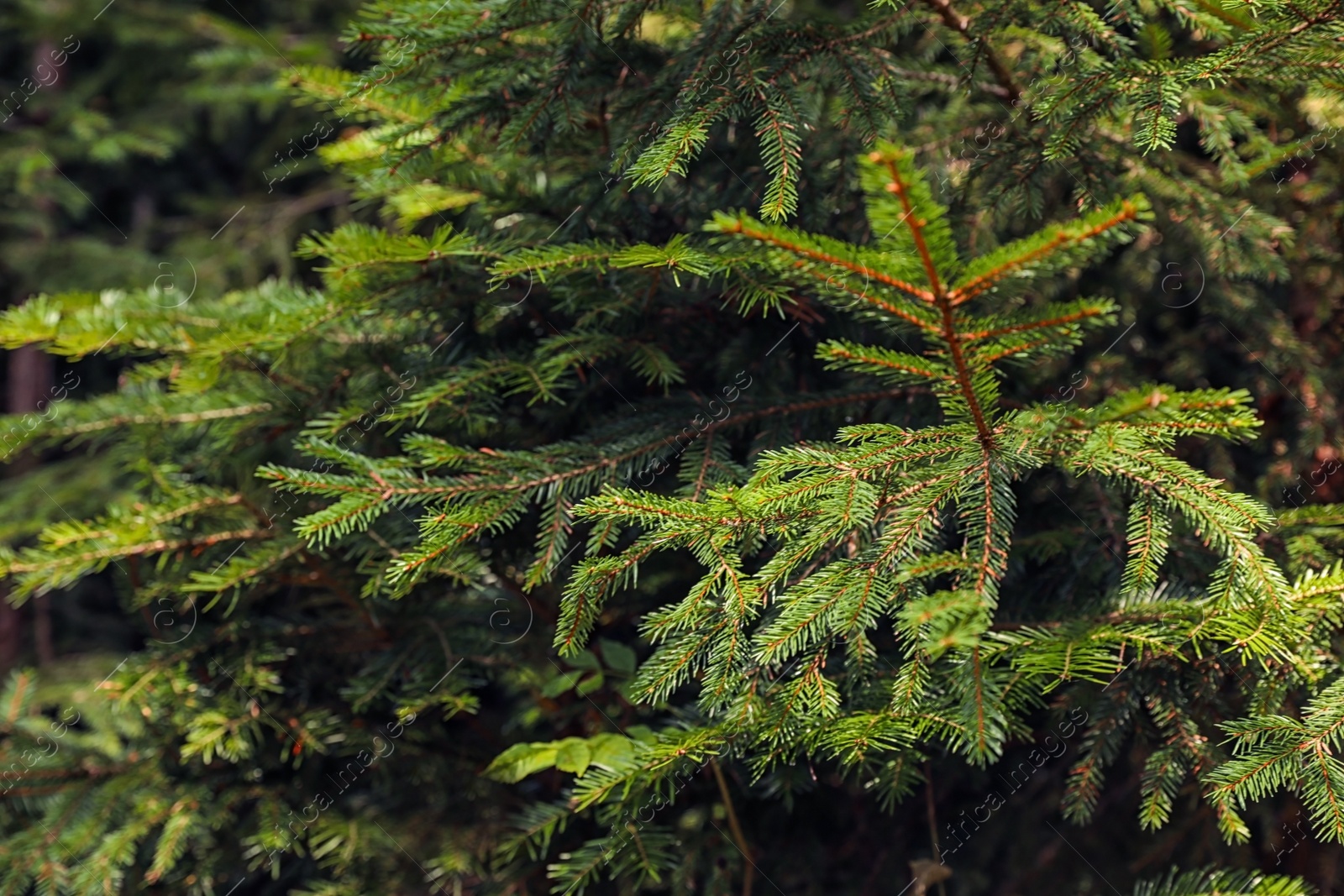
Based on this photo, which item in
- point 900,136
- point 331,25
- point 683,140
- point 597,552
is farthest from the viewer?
point 331,25

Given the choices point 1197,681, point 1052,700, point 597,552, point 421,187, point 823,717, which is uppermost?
point 421,187

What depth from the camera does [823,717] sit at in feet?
3.78

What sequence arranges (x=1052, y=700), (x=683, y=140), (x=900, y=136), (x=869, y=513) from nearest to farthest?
(x=869, y=513) < (x=683, y=140) < (x=1052, y=700) < (x=900, y=136)

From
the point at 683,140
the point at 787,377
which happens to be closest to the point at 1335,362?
the point at 787,377

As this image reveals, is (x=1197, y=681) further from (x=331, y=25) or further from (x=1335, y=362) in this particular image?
(x=331, y=25)

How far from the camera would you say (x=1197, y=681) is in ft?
4.22

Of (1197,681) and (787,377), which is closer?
(1197,681)

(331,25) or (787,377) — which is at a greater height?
(331,25)

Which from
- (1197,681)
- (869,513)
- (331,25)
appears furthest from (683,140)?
(331,25)

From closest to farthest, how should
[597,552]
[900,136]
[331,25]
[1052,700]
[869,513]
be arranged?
[869,513] < [597,552] < [1052,700] < [900,136] < [331,25]

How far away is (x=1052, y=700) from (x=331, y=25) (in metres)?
3.71

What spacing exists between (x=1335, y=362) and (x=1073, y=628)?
101 centimetres

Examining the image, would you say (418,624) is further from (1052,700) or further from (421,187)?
(1052,700)

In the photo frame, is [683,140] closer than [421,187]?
Yes
